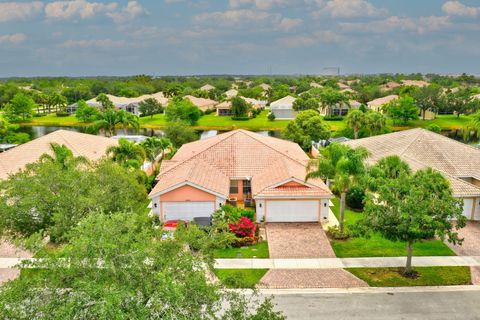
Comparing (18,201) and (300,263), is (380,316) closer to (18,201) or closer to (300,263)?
(300,263)

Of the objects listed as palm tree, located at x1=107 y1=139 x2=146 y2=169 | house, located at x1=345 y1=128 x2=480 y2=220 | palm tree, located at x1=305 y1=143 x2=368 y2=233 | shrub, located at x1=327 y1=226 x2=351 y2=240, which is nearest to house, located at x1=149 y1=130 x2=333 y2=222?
shrub, located at x1=327 y1=226 x2=351 y2=240

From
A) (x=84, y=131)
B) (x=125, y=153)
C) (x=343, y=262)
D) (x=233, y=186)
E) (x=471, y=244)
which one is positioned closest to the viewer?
(x=343, y=262)

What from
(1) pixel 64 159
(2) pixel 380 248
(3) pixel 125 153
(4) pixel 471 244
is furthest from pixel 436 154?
(1) pixel 64 159

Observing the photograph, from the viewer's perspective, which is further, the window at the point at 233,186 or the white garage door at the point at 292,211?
the window at the point at 233,186

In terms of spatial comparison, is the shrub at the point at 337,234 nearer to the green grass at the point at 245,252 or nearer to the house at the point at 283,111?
the green grass at the point at 245,252

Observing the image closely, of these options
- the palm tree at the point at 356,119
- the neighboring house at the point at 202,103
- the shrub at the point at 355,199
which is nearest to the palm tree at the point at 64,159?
the shrub at the point at 355,199

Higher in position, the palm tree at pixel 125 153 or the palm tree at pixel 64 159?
the palm tree at pixel 64 159

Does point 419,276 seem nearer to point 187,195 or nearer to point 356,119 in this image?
point 187,195
